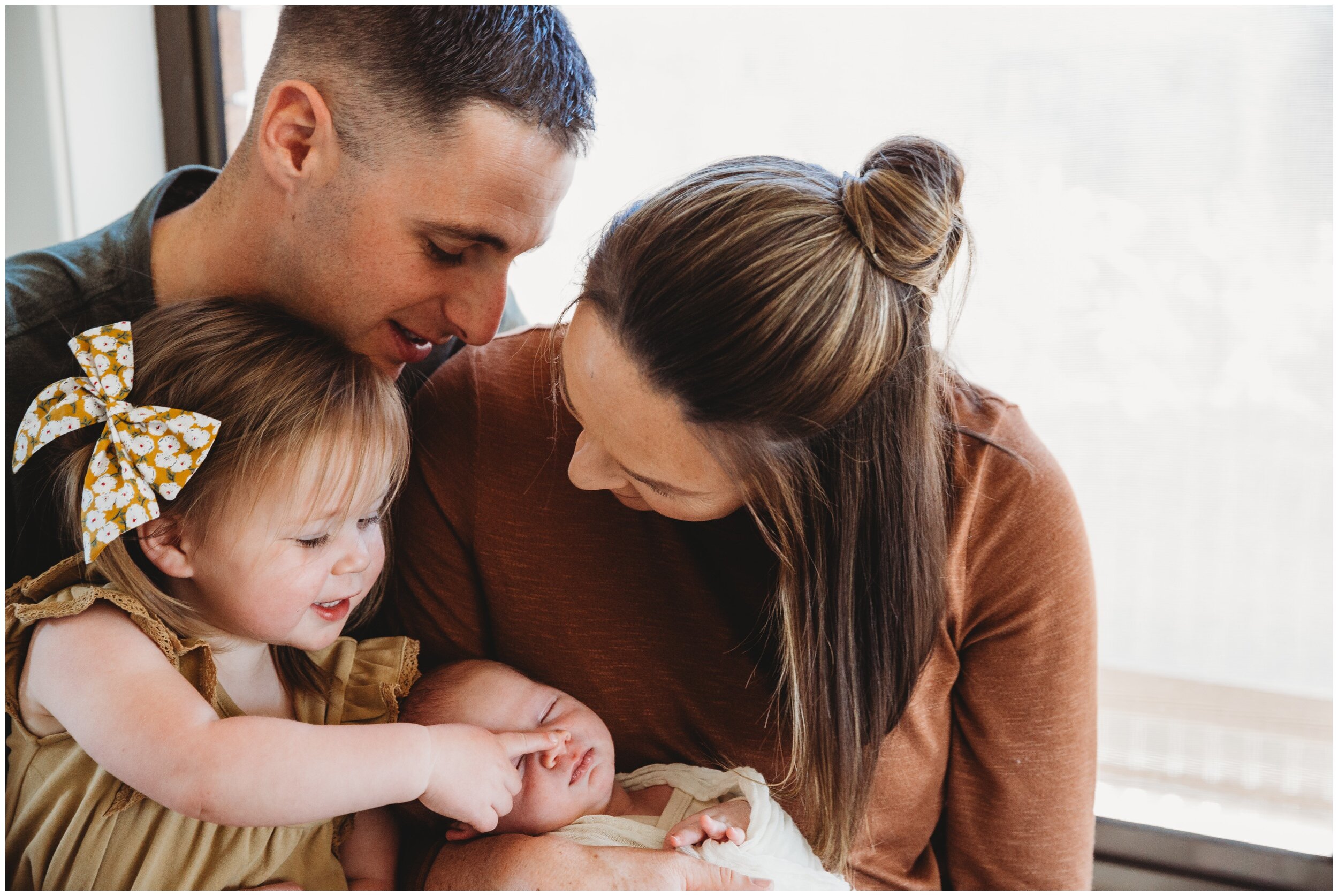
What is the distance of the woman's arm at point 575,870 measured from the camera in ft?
3.54

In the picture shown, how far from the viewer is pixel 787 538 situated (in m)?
1.06

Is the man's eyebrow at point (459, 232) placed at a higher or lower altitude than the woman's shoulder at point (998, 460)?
higher

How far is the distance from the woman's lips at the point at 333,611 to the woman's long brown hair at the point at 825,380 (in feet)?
1.60

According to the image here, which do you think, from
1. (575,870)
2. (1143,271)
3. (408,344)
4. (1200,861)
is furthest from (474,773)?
(1200,861)

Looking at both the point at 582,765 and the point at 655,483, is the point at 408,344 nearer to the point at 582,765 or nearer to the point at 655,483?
the point at 655,483

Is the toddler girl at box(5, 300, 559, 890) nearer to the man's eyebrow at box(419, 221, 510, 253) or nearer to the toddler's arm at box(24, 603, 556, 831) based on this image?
the toddler's arm at box(24, 603, 556, 831)

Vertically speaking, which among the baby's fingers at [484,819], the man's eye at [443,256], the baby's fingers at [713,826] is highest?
the man's eye at [443,256]

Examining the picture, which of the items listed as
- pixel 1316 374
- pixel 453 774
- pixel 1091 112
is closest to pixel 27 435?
pixel 453 774

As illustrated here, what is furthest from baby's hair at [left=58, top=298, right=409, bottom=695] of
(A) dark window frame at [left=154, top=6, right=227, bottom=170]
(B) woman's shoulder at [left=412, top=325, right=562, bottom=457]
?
(A) dark window frame at [left=154, top=6, right=227, bottom=170]

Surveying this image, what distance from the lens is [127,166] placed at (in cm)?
187

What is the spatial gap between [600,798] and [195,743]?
476mm

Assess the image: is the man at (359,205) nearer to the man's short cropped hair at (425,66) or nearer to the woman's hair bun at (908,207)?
the man's short cropped hair at (425,66)

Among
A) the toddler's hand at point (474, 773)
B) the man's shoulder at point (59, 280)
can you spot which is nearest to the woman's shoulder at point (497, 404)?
the toddler's hand at point (474, 773)

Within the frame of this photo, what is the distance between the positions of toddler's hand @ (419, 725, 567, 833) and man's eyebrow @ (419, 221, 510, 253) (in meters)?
0.61
